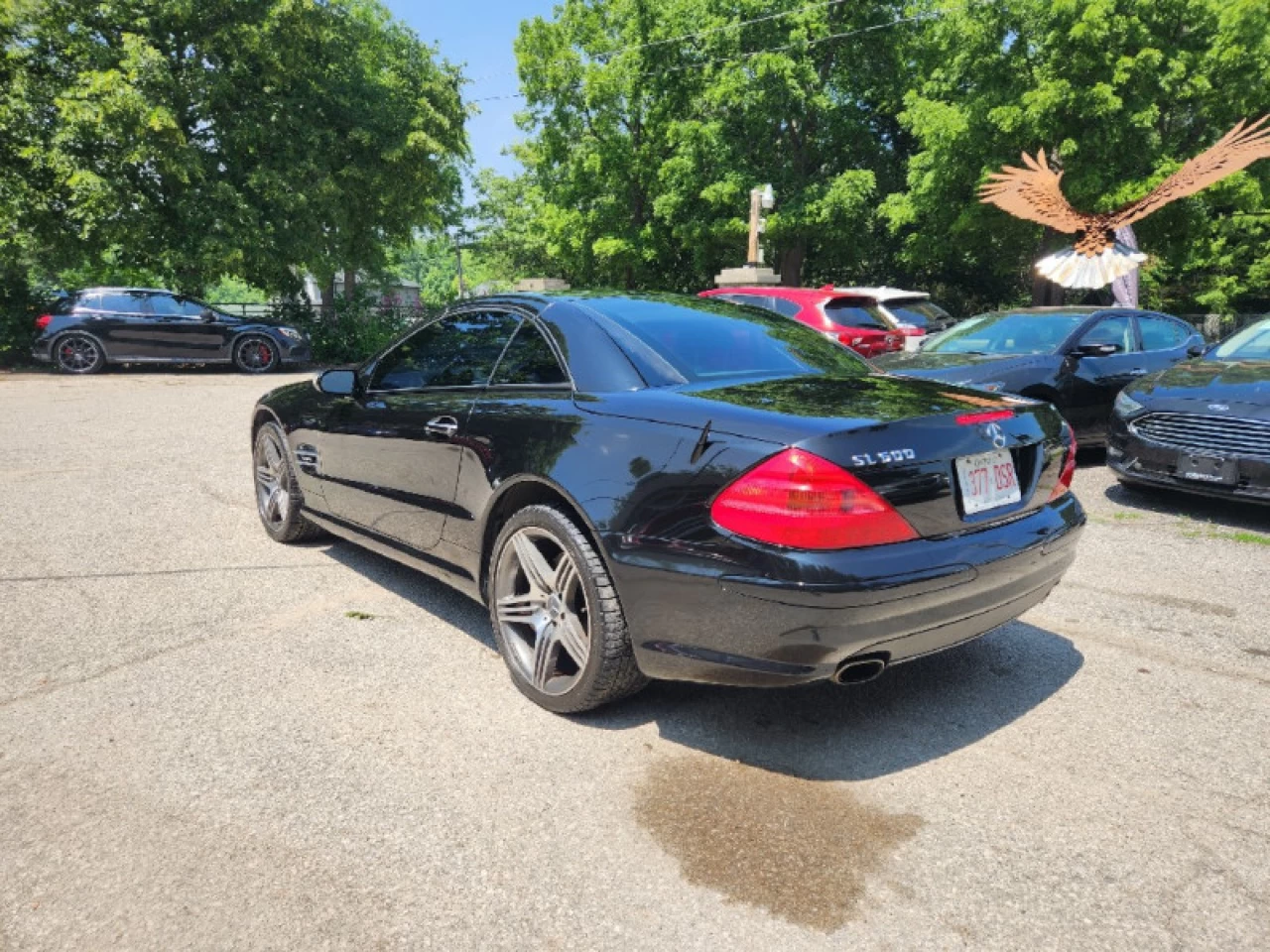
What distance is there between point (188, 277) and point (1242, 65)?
81.5 ft

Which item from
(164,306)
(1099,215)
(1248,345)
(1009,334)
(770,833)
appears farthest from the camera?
(1099,215)

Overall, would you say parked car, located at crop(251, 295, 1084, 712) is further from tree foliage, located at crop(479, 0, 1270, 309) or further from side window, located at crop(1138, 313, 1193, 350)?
tree foliage, located at crop(479, 0, 1270, 309)

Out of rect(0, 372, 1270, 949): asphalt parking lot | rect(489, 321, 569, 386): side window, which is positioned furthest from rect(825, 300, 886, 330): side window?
rect(489, 321, 569, 386): side window

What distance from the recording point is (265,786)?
2.52 m

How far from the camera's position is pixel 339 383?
4.27 metres

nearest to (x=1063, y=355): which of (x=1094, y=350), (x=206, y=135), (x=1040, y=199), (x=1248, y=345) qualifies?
(x=1094, y=350)

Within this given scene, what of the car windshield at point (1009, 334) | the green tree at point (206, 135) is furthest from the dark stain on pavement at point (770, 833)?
the green tree at point (206, 135)

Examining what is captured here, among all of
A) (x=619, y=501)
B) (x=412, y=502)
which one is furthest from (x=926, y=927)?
(x=412, y=502)

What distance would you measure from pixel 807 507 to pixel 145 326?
16850 millimetres

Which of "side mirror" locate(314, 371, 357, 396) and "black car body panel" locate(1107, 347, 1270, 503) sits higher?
"side mirror" locate(314, 371, 357, 396)

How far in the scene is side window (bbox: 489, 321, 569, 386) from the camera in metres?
3.23

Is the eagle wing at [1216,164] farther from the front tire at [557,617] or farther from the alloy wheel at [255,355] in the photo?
the alloy wheel at [255,355]

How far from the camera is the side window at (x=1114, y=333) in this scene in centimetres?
782

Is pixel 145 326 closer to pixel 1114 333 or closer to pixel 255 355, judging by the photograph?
pixel 255 355
